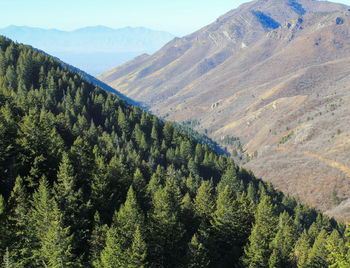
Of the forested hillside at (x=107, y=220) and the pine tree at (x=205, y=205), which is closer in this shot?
the forested hillside at (x=107, y=220)

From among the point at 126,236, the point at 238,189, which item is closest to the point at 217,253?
the point at 126,236

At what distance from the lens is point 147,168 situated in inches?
2758

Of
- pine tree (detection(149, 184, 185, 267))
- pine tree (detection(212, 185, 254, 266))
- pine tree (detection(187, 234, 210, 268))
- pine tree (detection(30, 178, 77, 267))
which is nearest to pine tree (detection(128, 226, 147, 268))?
pine tree (detection(149, 184, 185, 267))

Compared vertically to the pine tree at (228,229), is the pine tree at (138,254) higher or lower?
higher

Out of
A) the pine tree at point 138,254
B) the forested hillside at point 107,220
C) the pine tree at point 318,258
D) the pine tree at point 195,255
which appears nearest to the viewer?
the forested hillside at point 107,220

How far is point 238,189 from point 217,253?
58733 mm

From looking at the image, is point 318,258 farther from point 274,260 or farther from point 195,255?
point 195,255

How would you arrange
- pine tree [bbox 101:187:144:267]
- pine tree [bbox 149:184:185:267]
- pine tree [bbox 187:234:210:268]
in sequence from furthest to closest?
pine tree [bbox 149:184:185:267]
pine tree [bbox 187:234:210:268]
pine tree [bbox 101:187:144:267]

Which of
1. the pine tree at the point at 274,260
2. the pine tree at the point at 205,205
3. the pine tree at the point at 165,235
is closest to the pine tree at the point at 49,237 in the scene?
the pine tree at the point at 165,235

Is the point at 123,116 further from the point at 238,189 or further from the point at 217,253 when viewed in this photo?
the point at 217,253

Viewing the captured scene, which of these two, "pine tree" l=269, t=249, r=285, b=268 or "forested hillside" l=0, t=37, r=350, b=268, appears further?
"pine tree" l=269, t=249, r=285, b=268

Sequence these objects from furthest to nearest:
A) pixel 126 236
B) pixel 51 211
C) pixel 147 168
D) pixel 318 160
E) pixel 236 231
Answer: pixel 318 160 < pixel 147 168 < pixel 236 231 < pixel 126 236 < pixel 51 211

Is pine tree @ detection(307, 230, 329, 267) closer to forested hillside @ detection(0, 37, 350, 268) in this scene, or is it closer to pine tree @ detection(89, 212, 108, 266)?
forested hillside @ detection(0, 37, 350, 268)

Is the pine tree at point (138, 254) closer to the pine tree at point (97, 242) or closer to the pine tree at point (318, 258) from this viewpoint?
the pine tree at point (97, 242)
